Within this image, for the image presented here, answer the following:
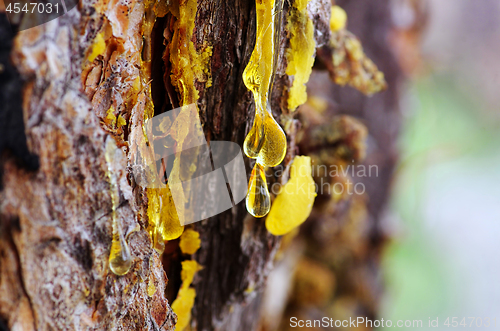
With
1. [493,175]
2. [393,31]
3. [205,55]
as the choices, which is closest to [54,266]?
[205,55]

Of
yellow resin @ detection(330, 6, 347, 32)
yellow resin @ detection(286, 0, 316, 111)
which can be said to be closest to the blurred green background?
yellow resin @ detection(330, 6, 347, 32)

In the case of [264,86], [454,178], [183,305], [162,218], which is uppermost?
[264,86]

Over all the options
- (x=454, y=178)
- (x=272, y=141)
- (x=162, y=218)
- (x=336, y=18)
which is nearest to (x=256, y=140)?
(x=272, y=141)

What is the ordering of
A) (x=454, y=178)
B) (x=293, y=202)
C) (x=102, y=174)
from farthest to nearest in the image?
(x=454, y=178)
(x=293, y=202)
(x=102, y=174)

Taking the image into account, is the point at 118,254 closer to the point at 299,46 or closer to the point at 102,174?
the point at 102,174

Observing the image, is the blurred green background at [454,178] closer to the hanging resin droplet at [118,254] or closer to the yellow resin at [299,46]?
the yellow resin at [299,46]

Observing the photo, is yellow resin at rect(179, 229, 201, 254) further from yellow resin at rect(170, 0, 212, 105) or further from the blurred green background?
the blurred green background
